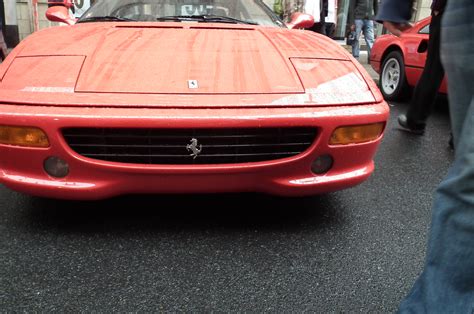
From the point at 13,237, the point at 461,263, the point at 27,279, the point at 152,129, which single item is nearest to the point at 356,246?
the point at 152,129

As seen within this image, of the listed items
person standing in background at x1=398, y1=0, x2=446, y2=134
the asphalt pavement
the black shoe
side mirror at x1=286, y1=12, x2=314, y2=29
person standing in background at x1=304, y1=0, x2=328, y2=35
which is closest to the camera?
the asphalt pavement

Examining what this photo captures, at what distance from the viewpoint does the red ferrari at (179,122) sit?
1.90 metres

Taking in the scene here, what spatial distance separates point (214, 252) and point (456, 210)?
121cm

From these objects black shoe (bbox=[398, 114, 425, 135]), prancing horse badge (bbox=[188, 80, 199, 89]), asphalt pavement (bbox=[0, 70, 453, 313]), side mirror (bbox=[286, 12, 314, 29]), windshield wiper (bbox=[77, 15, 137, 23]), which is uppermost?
windshield wiper (bbox=[77, 15, 137, 23])

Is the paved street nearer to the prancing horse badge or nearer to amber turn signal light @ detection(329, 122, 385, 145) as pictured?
amber turn signal light @ detection(329, 122, 385, 145)

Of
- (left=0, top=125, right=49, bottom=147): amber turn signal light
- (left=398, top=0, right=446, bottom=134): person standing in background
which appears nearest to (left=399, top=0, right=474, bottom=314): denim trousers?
(left=0, top=125, right=49, bottom=147): amber turn signal light

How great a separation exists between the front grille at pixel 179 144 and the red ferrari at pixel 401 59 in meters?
3.32

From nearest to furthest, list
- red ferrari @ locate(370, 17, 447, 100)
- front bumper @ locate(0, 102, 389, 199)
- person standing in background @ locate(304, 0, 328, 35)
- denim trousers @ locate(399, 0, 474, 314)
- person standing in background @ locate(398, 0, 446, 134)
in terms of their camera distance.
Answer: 1. denim trousers @ locate(399, 0, 474, 314)
2. front bumper @ locate(0, 102, 389, 199)
3. person standing in background @ locate(398, 0, 446, 134)
4. red ferrari @ locate(370, 17, 447, 100)
5. person standing in background @ locate(304, 0, 328, 35)

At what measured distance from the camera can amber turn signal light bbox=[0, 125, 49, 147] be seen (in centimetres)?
188

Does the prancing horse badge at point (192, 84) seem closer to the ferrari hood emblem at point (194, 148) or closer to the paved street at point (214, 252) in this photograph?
the ferrari hood emblem at point (194, 148)

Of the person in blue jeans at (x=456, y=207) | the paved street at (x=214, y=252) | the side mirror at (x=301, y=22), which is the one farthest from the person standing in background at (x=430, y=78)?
the person in blue jeans at (x=456, y=207)

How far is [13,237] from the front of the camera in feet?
6.86

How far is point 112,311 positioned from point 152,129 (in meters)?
0.69

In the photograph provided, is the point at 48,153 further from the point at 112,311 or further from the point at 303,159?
the point at 303,159
